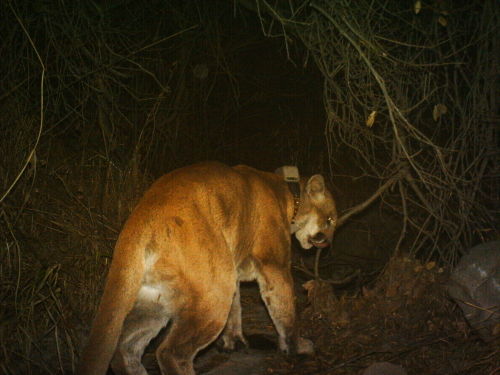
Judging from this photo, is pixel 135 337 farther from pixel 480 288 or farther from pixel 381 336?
pixel 480 288

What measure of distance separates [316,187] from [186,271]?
2.55 m

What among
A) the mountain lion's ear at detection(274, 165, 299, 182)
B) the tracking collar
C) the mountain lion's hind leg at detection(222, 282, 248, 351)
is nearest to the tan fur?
the mountain lion's hind leg at detection(222, 282, 248, 351)

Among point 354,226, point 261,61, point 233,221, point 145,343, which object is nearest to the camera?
point 145,343

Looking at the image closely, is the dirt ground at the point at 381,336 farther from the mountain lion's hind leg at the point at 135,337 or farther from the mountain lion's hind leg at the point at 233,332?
the mountain lion's hind leg at the point at 135,337

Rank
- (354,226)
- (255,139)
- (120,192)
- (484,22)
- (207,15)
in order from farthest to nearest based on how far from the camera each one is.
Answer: (255,139)
(354,226)
(207,15)
(120,192)
(484,22)

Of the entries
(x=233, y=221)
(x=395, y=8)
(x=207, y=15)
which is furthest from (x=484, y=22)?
(x=207, y=15)

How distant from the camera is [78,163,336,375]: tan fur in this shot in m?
3.56

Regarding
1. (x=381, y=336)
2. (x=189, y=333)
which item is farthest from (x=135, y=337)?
(x=381, y=336)

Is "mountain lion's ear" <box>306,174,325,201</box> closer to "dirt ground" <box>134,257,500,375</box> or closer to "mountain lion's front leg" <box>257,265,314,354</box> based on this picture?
"dirt ground" <box>134,257,500,375</box>

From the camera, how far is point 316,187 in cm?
589

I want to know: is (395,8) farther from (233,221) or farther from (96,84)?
(96,84)

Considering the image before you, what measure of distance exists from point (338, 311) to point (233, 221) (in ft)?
5.62

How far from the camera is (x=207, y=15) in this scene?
274 inches

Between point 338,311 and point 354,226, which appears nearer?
point 338,311
